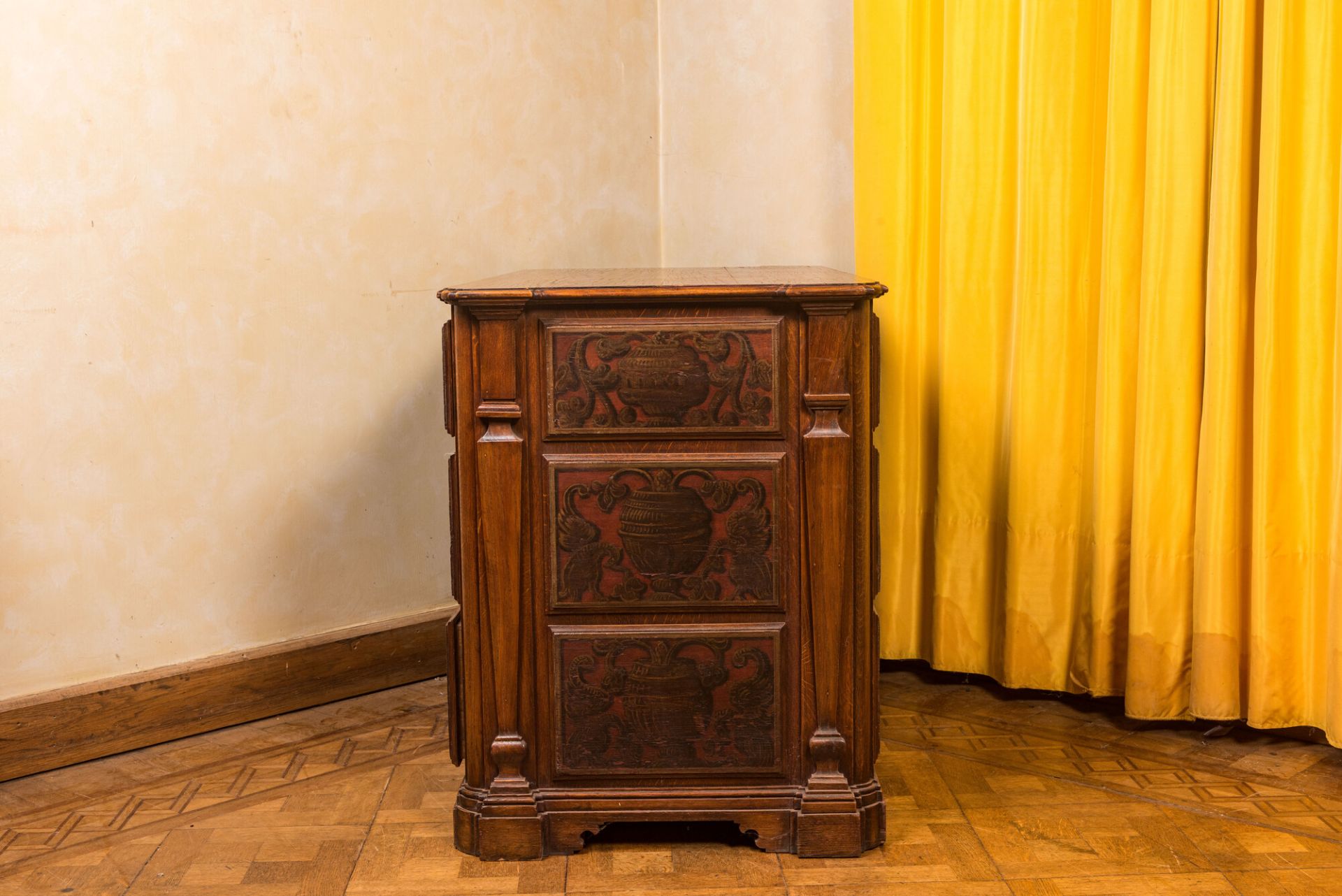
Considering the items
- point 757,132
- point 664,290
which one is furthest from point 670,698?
point 757,132

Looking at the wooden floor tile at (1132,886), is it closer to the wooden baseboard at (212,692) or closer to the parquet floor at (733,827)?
the parquet floor at (733,827)

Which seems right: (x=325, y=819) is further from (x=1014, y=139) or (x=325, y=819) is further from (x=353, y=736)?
(x=1014, y=139)

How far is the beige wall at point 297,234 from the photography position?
2.00 meters

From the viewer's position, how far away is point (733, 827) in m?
1.75

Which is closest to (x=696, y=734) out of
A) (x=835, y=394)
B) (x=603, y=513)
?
(x=603, y=513)

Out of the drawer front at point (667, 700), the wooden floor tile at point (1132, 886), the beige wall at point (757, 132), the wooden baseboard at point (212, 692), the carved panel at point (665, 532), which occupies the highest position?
the beige wall at point (757, 132)

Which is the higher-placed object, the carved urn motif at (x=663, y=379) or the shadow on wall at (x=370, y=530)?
the carved urn motif at (x=663, y=379)

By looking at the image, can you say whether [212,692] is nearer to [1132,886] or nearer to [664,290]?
[664,290]

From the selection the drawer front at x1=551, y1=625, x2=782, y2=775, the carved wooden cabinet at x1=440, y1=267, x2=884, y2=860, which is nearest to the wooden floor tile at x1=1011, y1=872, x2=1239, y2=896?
the carved wooden cabinet at x1=440, y1=267, x2=884, y2=860

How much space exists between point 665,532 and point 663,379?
205 millimetres

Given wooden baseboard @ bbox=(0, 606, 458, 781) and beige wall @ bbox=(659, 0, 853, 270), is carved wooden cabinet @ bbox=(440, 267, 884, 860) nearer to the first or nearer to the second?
wooden baseboard @ bbox=(0, 606, 458, 781)

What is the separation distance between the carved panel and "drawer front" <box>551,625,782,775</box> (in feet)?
0.18

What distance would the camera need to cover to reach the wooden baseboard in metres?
2.00

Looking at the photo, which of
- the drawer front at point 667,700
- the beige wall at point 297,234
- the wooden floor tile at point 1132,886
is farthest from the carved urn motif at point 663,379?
the beige wall at point 297,234
